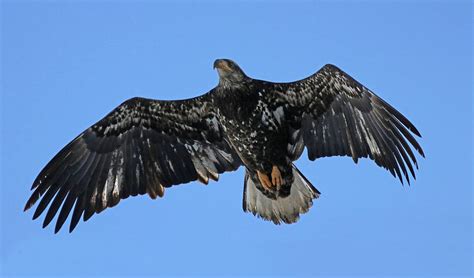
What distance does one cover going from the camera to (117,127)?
14.9 m

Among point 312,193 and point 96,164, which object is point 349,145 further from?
point 96,164

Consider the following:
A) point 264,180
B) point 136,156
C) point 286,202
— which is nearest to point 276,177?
point 264,180

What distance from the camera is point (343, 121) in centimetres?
1466

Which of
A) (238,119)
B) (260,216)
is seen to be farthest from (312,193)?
(238,119)

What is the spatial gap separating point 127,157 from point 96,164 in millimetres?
520

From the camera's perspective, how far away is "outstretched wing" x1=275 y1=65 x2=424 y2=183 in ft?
47.0

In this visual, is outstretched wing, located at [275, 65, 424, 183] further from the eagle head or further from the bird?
the eagle head

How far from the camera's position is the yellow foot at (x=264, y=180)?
14469 mm

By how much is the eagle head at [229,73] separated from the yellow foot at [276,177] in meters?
1.49

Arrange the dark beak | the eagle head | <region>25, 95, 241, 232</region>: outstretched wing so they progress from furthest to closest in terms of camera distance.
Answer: <region>25, 95, 241, 232</region>: outstretched wing < the dark beak < the eagle head

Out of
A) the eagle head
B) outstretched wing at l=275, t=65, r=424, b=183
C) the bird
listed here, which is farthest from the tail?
the eagle head

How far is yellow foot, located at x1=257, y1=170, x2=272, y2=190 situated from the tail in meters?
0.27

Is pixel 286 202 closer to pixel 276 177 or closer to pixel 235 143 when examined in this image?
pixel 276 177

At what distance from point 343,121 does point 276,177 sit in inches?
55.4
